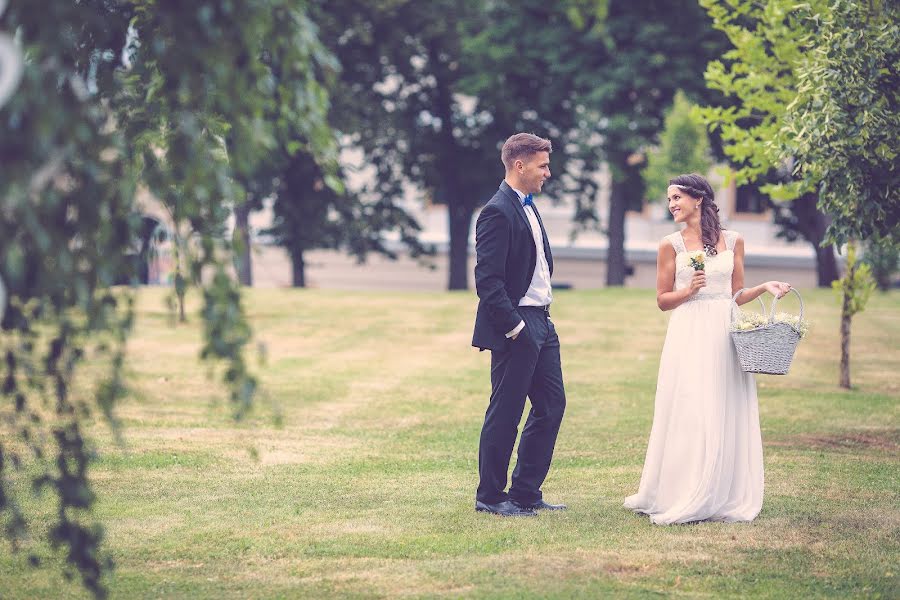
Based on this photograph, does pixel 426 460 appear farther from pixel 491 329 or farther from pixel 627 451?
A: pixel 491 329

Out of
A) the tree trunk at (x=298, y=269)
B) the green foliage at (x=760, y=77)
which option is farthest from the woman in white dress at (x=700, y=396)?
the tree trunk at (x=298, y=269)

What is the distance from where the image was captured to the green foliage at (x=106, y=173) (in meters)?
3.68

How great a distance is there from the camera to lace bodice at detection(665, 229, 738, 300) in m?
8.00

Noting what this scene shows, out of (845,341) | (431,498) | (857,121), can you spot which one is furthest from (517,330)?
(845,341)

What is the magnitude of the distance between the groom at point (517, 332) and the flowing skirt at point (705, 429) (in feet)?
2.28

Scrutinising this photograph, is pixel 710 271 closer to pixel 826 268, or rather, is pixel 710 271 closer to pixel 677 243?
pixel 677 243

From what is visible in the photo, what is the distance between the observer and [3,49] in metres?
3.59

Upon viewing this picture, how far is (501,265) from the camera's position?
25.2 ft

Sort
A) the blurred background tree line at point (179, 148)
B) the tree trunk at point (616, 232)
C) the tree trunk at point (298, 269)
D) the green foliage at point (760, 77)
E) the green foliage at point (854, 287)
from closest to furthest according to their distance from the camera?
the blurred background tree line at point (179, 148)
the green foliage at point (760, 77)
the green foliage at point (854, 287)
the tree trunk at point (616, 232)
the tree trunk at point (298, 269)

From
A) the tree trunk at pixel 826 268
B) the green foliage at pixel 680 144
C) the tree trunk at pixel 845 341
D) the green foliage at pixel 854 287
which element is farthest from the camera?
the tree trunk at pixel 826 268

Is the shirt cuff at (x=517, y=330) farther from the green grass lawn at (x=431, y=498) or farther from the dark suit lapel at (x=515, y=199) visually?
the green grass lawn at (x=431, y=498)

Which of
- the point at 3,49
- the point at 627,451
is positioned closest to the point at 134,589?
the point at 3,49

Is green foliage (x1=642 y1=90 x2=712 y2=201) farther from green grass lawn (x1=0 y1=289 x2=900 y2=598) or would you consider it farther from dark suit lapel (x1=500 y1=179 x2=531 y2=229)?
dark suit lapel (x1=500 y1=179 x2=531 y2=229)

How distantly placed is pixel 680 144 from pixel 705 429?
2704cm
